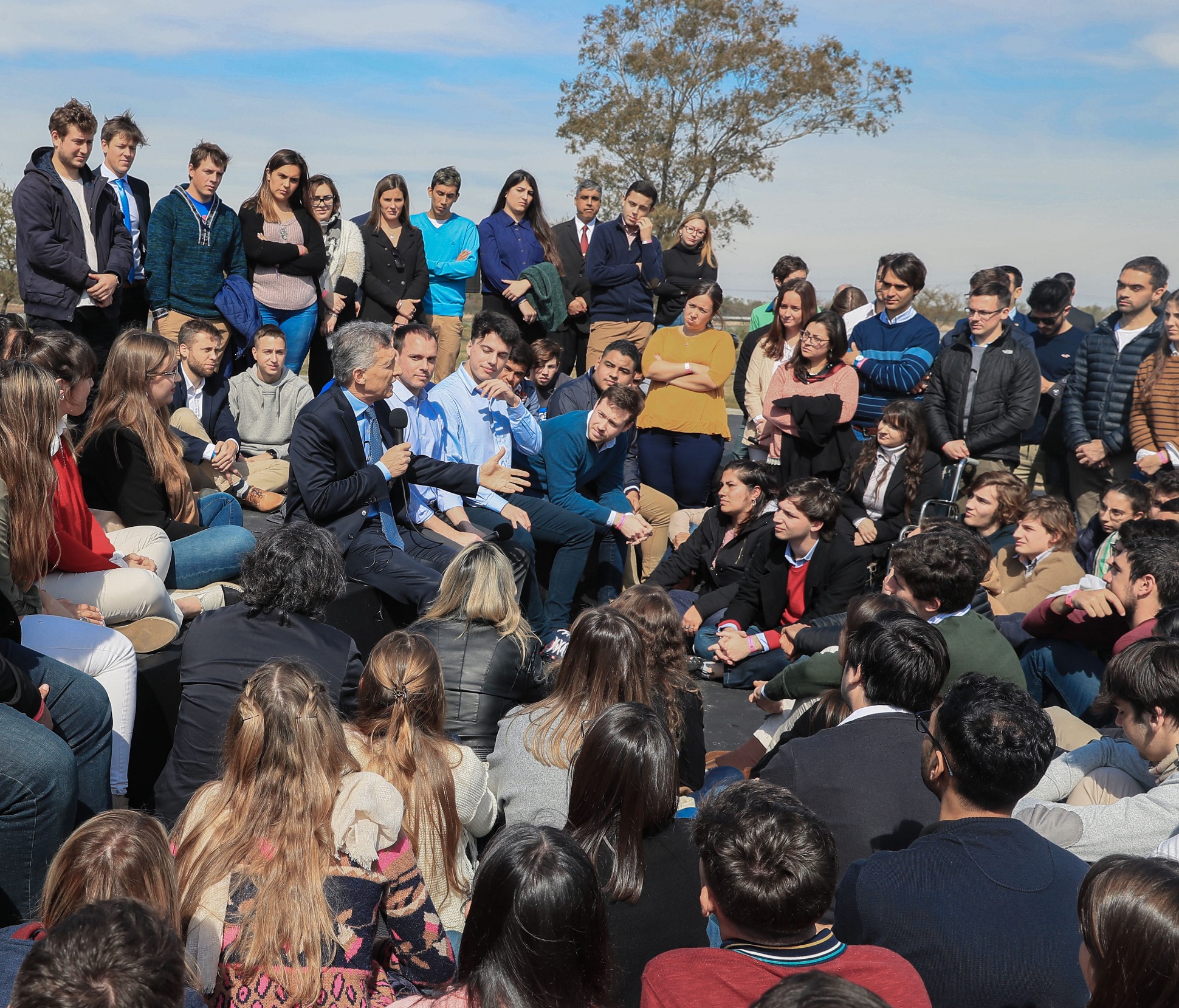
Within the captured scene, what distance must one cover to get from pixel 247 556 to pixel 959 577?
7.86 ft

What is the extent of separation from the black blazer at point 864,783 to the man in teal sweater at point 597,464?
3130 millimetres

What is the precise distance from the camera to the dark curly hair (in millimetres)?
3049

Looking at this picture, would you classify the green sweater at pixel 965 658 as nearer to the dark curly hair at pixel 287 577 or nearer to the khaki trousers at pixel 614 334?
the dark curly hair at pixel 287 577

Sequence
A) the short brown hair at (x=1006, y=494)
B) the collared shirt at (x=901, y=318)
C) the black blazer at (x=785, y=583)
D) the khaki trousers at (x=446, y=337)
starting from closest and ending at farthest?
the black blazer at (x=785, y=583) < the short brown hair at (x=1006, y=494) < the collared shirt at (x=901, y=318) < the khaki trousers at (x=446, y=337)

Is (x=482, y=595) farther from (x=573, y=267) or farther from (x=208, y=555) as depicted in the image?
(x=573, y=267)

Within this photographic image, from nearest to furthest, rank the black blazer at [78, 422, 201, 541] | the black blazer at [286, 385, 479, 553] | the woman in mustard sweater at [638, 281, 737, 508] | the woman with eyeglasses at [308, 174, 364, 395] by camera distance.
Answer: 1. the black blazer at [78, 422, 201, 541]
2. the black blazer at [286, 385, 479, 553]
3. the woman in mustard sweater at [638, 281, 737, 508]
4. the woman with eyeglasses at [308, 174, 364, 395]

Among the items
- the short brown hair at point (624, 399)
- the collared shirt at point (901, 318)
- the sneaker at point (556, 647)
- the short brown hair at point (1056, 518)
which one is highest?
the collared shirt at point (901, 318)

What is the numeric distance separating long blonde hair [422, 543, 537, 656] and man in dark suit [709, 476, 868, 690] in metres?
1.77

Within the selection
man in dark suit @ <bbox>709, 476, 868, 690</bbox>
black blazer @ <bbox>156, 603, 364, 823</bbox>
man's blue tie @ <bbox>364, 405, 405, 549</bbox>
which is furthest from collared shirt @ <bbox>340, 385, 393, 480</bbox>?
man in dark suit @ <bbox>709, 476, 868, 690</bbox>

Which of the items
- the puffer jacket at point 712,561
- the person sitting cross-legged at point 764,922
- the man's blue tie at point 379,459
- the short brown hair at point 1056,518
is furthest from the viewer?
the puffer jacket at point 712,561

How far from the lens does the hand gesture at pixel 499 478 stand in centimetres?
522

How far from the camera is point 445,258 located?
7.39 m

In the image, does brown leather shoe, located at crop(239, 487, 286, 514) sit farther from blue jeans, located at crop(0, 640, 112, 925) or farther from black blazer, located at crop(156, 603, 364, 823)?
blue jeans, located at crop(0, 640, 112, 925)

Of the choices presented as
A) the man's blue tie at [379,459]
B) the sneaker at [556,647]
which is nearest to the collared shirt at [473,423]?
the man's blue tie at [379,459]
